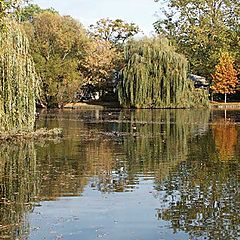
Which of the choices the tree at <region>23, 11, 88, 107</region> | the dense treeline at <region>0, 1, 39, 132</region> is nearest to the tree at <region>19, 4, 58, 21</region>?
the dense treeline at <region>0, 1, 39, 132</region>

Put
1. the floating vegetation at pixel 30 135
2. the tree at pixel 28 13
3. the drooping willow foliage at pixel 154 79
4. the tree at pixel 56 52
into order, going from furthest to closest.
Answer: the tree at pixel 56 52
the drooping willow foliage at pixel 154 79
the floating vegetation at pixel 30 135
the tree at pixel 28 13

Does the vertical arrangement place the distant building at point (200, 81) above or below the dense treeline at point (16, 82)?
above

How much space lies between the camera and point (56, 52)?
183ft

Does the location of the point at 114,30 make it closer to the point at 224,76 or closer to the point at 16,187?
the point at 224,76

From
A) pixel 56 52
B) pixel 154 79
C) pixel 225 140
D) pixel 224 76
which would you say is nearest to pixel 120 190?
pixel 225 140

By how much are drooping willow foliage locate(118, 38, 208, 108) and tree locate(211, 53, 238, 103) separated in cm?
972

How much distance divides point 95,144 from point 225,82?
138 ft

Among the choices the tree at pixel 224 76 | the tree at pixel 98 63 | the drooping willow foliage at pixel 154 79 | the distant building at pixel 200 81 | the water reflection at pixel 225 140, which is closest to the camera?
the water reflection at pixel 225 140

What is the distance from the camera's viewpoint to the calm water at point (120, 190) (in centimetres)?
859

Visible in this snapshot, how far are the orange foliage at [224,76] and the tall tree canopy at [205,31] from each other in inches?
105

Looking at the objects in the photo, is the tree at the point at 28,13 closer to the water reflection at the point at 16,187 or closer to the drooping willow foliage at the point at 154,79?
the water reflection at the point at 16,187

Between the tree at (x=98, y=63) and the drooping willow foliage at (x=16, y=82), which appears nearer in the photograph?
the drooping willow foliage at (x=16, y=82)

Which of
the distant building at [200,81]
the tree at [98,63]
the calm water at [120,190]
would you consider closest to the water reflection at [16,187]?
the calm water at [120,190]

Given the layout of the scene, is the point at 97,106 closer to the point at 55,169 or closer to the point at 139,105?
the point at 139,105
